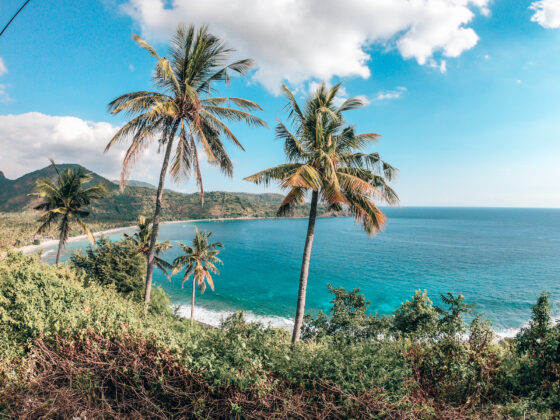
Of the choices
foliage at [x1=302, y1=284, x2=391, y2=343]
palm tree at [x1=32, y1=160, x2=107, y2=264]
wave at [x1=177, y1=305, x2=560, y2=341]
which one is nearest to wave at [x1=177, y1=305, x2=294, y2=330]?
wave at [x1=177, y1=305, x2=560, y2=341]

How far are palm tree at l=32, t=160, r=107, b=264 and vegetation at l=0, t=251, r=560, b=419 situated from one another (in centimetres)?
1237

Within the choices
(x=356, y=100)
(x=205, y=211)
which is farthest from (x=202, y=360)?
(x=205, y=211)

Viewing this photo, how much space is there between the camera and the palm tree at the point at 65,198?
49.3ft

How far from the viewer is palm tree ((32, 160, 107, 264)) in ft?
49.3

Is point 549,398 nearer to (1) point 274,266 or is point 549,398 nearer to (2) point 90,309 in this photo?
(2) point 90,309

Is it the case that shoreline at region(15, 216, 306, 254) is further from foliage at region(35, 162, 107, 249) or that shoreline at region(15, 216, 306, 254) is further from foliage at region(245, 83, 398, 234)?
foliage at region(245, 83, 398, 234)

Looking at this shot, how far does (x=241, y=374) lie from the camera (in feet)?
11.6

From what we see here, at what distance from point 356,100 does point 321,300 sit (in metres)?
33.3

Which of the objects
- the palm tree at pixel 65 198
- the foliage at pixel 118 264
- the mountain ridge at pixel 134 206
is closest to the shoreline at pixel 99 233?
the foliage at pixel 118 264

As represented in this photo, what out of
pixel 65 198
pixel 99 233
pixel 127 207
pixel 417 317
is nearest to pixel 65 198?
pixel 65 198

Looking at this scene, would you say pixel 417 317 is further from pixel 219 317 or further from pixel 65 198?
pixel 219 317

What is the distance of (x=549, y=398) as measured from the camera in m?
3.94

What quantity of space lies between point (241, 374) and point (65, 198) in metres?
17.7

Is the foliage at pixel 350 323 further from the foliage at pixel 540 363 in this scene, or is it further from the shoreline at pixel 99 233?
the shoreline at pixel 99 233
